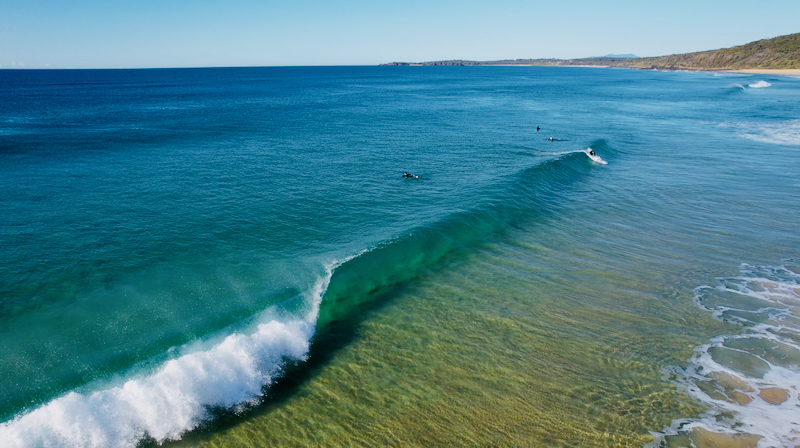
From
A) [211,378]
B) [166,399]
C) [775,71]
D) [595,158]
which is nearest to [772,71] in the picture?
[775,71]

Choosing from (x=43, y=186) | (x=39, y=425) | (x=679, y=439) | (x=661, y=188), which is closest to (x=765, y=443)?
(x=679, y=439)

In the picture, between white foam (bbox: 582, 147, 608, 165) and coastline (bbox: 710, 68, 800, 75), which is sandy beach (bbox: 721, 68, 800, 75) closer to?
coastline (bbox: 710, 68, 800, 75)

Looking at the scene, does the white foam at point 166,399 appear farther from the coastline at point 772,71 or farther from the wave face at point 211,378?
the coastline at point 772,71

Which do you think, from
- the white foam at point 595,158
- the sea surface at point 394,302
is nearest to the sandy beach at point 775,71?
the sea surface at point 394,302

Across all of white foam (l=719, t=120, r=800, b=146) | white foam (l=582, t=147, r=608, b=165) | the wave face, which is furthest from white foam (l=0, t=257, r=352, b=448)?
white foam (l=719, t=120, r=800, b=146)

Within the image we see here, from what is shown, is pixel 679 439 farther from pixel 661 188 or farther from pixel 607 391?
pixel 661 188
